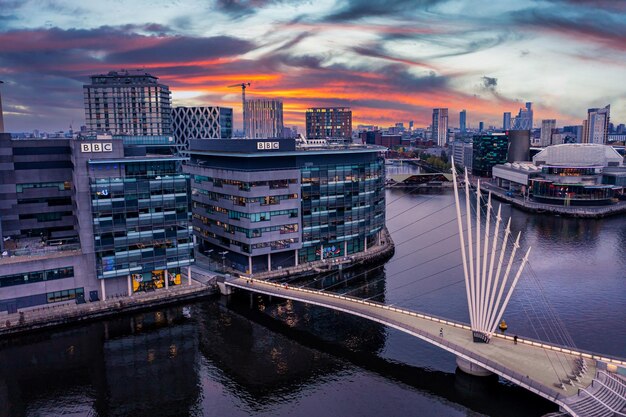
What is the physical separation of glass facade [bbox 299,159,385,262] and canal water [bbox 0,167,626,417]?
7251mm

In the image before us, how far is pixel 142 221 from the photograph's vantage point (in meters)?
68.6

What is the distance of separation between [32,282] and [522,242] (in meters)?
93.4

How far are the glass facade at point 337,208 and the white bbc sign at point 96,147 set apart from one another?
1220 inches

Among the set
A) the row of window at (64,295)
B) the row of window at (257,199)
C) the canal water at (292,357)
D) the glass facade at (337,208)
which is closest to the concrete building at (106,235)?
the row of window at (64,295)

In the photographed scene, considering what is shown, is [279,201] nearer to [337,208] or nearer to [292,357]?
[337,208]

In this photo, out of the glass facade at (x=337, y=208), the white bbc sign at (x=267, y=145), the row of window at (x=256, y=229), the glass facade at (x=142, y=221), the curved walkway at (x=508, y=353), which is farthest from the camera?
the glass facade at (x=337, y=208)

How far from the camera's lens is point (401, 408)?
4594 cm

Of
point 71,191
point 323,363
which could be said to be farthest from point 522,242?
point 71,191

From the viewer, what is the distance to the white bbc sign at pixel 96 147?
2618 inches

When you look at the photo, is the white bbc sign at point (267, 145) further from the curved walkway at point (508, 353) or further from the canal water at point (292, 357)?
the curved walkway at point (508, 353)

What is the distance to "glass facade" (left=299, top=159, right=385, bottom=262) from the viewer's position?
85688 millimetres

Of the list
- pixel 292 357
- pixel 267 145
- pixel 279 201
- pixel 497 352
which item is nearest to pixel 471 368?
pixel 497 352

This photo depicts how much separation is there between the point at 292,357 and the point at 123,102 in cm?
16058

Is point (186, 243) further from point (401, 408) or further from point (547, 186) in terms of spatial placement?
point (547, 186)
